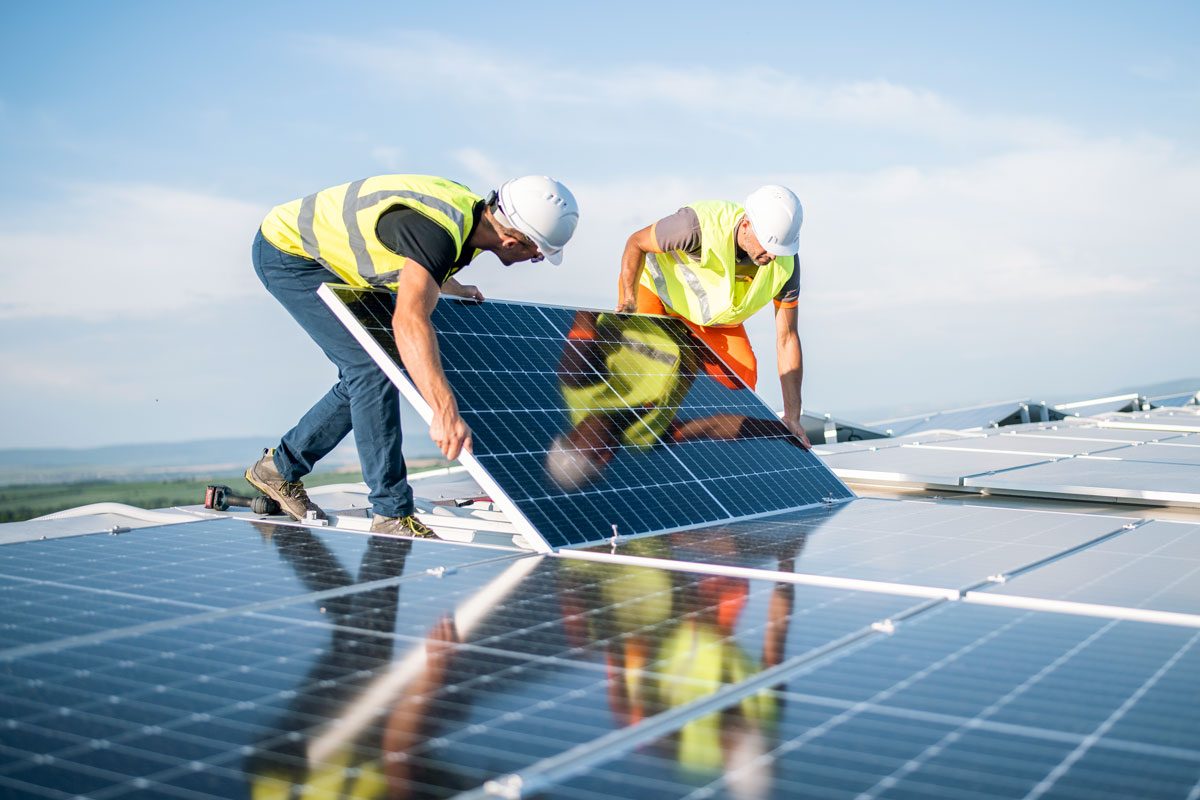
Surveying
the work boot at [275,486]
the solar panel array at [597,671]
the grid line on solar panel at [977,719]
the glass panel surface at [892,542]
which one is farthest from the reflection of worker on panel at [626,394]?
the grid line on solar panel at [977,719]

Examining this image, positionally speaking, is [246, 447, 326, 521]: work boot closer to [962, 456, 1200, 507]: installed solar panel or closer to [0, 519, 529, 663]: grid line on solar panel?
[0, 519, 529, 663]: grid line on solar panel

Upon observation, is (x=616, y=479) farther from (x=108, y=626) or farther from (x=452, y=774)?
(x=452, y=774)

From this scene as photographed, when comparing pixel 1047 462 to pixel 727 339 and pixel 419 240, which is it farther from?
pixel 419 240

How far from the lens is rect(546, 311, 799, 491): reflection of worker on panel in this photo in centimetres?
595

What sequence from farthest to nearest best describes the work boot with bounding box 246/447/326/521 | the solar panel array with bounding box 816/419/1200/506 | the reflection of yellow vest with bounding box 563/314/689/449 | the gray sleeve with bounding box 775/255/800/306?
the gray sleeve with bounding box 775/255/800/306 → the solar panel array with bounding box 816/419/1200/506 → the reflection of yellow vest with bounding box 563/314/689/449 → the work boot with bounding box 246/447/326/521

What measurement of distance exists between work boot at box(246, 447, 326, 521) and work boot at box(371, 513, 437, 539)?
0.56 metres

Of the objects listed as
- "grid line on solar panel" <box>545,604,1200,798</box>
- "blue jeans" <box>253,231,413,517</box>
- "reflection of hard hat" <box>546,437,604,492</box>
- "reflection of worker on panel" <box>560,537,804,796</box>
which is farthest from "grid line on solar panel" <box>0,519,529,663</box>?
"grid line on solar panel" <box>545,604,1200,798</box>

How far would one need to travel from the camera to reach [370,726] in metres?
2.73

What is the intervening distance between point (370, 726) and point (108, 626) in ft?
4.35

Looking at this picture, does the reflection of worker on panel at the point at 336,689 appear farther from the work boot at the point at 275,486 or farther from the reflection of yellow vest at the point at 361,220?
the reflection of yellow vest at the point at 361,220

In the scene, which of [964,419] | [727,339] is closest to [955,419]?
[964,419]

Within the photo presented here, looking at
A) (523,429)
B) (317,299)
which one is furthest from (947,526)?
(317,299)

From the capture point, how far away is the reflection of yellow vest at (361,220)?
5547mm

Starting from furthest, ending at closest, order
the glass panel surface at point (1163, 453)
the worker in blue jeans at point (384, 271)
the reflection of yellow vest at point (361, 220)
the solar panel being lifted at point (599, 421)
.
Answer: the glass panel surface at point (1163, 453) → the reflection of yellow vest at point (361, 220) → the solar panel being lifted at point (599, 421) → the worker in blue jeans at point (384, 271)
